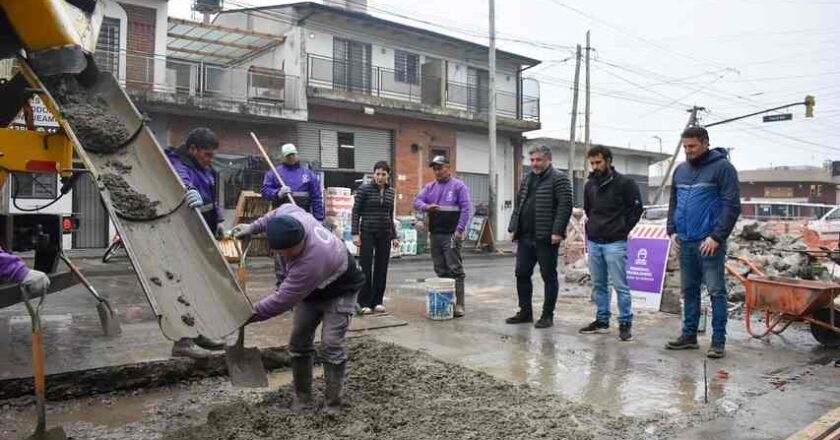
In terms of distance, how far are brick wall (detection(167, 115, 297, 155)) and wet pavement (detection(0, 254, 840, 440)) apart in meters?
11.1

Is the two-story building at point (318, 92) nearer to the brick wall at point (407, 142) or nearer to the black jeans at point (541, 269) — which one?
the brick wall at point (407, 142)

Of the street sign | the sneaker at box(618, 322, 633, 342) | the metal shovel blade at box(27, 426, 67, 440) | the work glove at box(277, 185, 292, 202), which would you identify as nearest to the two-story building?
the street sign

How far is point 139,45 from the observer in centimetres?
1734

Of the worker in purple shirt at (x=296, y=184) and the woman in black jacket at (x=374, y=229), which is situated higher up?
the worker in purple shirt at (x=296, y=184)

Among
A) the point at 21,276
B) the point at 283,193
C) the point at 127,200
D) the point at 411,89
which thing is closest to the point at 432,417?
the point at 21,276

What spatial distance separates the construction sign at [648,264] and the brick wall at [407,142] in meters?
14.9

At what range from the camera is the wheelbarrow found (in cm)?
543

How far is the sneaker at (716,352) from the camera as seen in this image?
5.24 m

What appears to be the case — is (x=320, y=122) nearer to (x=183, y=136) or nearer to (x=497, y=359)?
(x=183, y=136)

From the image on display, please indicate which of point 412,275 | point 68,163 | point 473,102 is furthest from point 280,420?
point 473,102

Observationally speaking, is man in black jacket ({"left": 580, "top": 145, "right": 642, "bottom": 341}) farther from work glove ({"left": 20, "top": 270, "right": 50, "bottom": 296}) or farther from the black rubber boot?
work glove ({"left": 20, "top": 270, "right": 50, "bottom": 296})

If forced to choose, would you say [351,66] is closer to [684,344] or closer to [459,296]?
[459,296]

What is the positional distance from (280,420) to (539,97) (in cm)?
2546

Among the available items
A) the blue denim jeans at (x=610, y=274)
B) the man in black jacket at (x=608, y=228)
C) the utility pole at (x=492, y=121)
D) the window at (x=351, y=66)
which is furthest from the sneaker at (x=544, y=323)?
the window at (x=351, y=66)
